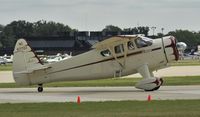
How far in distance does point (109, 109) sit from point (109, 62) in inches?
456

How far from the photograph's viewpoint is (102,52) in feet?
108

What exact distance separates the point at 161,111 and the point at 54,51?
533 ft

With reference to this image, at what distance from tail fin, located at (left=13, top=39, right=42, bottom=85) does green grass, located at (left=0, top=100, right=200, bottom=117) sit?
9459 millimetres

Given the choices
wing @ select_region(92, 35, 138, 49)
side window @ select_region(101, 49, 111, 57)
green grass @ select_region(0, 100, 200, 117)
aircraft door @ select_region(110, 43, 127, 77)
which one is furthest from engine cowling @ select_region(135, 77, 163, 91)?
green grass @ select_region(0, 100, 200, 117)

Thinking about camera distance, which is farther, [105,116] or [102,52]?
[102,52]

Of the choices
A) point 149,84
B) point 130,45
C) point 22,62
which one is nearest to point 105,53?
point 130,45

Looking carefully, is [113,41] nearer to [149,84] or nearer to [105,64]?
[105,64]

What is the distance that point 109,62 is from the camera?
32906 mm

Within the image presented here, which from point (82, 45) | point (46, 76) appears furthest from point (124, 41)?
point (82, 45)

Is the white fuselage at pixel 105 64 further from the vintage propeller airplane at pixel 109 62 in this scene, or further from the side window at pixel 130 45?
the side window at pixel 130 45

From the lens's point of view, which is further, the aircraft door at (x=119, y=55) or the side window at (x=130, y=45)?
the aircraft door at (x=119, y=55)

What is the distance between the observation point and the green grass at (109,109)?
1942 centimetres

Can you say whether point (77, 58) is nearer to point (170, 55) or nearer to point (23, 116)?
point (170, 55)

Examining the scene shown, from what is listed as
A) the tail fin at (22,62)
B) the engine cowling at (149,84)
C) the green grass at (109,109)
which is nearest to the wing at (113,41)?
the engine cowling at (149,84)
